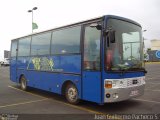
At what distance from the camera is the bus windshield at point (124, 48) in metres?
8.83

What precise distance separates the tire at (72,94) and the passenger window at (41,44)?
7.51ft

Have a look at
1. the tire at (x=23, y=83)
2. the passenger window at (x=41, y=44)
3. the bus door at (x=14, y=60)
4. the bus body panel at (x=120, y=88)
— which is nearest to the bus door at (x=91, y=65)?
the bus body panel at (x=120, y=88)

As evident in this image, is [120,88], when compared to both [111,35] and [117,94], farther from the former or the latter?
[111,35]

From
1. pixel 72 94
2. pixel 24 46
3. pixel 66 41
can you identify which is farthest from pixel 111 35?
pixel 24 46

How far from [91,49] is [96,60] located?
52 centimetres

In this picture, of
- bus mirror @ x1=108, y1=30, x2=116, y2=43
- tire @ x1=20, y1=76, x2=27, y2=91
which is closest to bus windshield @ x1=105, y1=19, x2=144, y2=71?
bus mirror @ x1=108, y1=30, x2=116, y2=43

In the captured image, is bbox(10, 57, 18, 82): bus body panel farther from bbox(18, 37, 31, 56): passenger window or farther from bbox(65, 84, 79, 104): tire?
bbox(65, 84, 79, 104): tire

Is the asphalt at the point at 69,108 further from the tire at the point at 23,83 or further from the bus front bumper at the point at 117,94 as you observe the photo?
the tire at the point at 23,83

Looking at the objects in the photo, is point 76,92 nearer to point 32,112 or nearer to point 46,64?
point 32,112

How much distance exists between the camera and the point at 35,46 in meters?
13.5

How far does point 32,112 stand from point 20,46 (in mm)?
7149

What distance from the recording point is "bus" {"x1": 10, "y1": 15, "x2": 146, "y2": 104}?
8.77m

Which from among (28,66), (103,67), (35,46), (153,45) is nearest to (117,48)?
(103,67)

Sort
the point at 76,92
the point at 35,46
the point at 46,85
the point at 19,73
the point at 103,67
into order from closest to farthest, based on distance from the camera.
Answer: the point at 103,67 < the point at 76,92 < the point at 46,85 < the point at 35,46 < the point at 19,73
